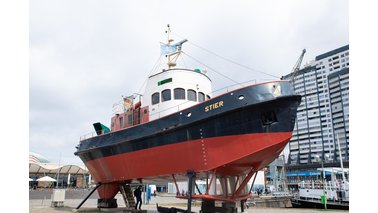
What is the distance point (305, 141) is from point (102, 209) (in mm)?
108576

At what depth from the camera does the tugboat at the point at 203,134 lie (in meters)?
10.2

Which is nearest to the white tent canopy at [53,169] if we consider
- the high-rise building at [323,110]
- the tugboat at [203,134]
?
the tugboat at [203,134]

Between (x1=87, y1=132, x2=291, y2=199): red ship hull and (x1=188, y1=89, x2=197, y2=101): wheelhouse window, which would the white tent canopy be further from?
(x1=188, y1=89, x2=197, y2=101): wheelhouse window

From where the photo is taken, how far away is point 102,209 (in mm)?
16438

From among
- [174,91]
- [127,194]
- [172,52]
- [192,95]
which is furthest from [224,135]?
[127,194]

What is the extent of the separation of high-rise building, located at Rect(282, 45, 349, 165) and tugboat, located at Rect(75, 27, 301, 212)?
93.9 metres

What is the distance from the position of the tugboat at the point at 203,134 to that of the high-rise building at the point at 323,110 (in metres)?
93.9

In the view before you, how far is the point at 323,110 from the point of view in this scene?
10719 cm

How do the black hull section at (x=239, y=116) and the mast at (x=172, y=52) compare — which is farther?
the mast at (x=172, y=52)

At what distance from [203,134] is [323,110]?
354ft

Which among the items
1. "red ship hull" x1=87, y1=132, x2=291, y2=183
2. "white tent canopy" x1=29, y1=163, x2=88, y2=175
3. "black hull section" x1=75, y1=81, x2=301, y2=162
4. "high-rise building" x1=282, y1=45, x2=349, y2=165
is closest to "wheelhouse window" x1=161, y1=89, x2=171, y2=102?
"black hull section" x1=75, y1=81, x2=301, y2=162

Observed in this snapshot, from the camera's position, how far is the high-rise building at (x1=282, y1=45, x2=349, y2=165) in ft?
326

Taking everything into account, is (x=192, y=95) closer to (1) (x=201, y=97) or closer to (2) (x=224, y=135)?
(1) (x=201, y=97)

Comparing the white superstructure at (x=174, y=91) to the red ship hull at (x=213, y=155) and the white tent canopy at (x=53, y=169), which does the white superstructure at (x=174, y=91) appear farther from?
the white tent canopy at (x=53, y=169)
